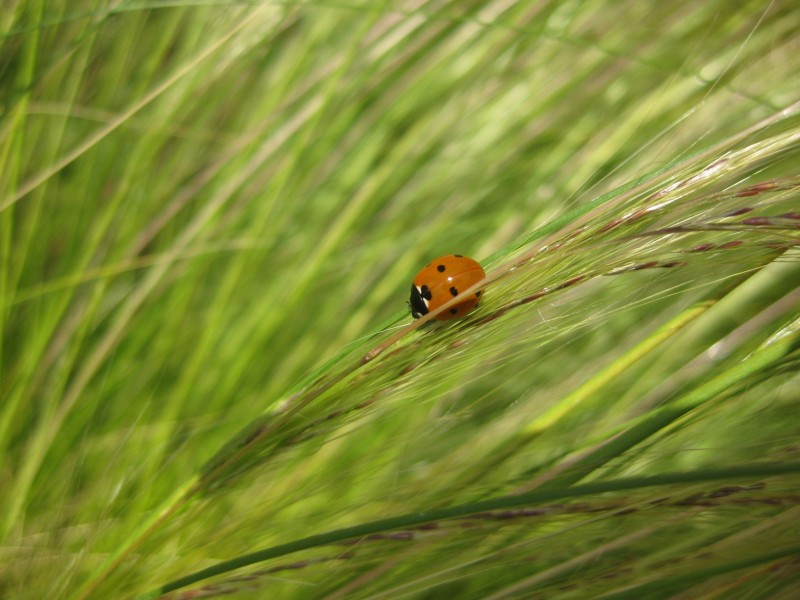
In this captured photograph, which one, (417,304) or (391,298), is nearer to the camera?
(417,304)

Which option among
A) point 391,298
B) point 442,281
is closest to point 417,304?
point 442,281

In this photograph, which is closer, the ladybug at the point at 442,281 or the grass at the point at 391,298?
the grass at the point at 391,298

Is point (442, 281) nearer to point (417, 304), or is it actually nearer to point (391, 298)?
point (417, 304)

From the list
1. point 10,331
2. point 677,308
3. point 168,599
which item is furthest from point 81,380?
→ point 677,308

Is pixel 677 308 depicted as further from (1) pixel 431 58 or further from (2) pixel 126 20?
(2) pixel 126 20
